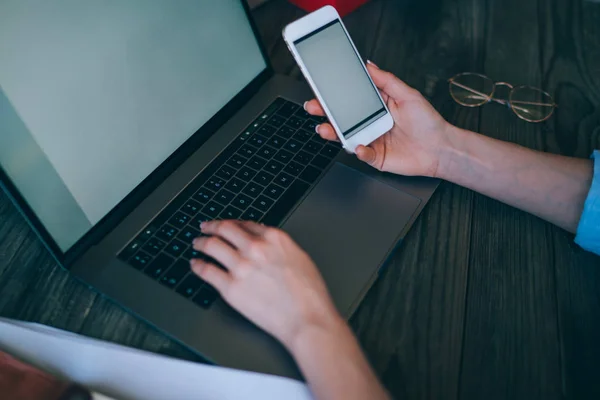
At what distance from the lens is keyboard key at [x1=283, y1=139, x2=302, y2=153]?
72 centimetres

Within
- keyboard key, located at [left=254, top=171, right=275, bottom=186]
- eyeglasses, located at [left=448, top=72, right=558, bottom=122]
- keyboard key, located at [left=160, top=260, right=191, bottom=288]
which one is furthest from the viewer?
eyeglasses, located at [left=448, top=72, right=558, bottom=122]

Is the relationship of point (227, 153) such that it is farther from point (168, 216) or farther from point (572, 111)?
point (572, 111)

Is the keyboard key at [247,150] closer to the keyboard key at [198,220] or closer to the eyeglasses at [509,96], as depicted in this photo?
the keyboard key at [198,220]

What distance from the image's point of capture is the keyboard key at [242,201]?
0.65 meters

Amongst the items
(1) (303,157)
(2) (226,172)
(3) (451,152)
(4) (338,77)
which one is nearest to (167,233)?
(2) (226,172)

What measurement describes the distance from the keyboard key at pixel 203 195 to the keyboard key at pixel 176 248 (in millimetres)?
74

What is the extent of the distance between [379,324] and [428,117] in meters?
0.34

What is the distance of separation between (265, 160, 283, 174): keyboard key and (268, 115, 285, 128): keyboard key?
0.27 ft

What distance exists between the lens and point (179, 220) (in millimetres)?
636

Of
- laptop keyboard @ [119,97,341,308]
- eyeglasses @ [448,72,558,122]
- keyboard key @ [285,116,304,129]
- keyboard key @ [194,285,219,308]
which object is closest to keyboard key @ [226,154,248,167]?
laptop keyboard @ [119,97,341,308]

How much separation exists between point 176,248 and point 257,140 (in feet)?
0.74

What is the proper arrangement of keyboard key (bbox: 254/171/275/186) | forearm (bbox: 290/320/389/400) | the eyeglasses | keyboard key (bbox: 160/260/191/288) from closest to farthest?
forearm (bbox: 290/320/389/400), keyboard key (bbox: 160/260/191/288), keyboard key (bbox: 254/171/275/186), the eyeglasses

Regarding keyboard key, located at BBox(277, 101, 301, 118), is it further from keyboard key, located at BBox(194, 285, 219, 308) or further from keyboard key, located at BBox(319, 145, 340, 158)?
keyboard key, located at BBox(194, 285, 219, 308)

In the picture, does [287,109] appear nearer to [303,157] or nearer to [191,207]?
[303,157]
